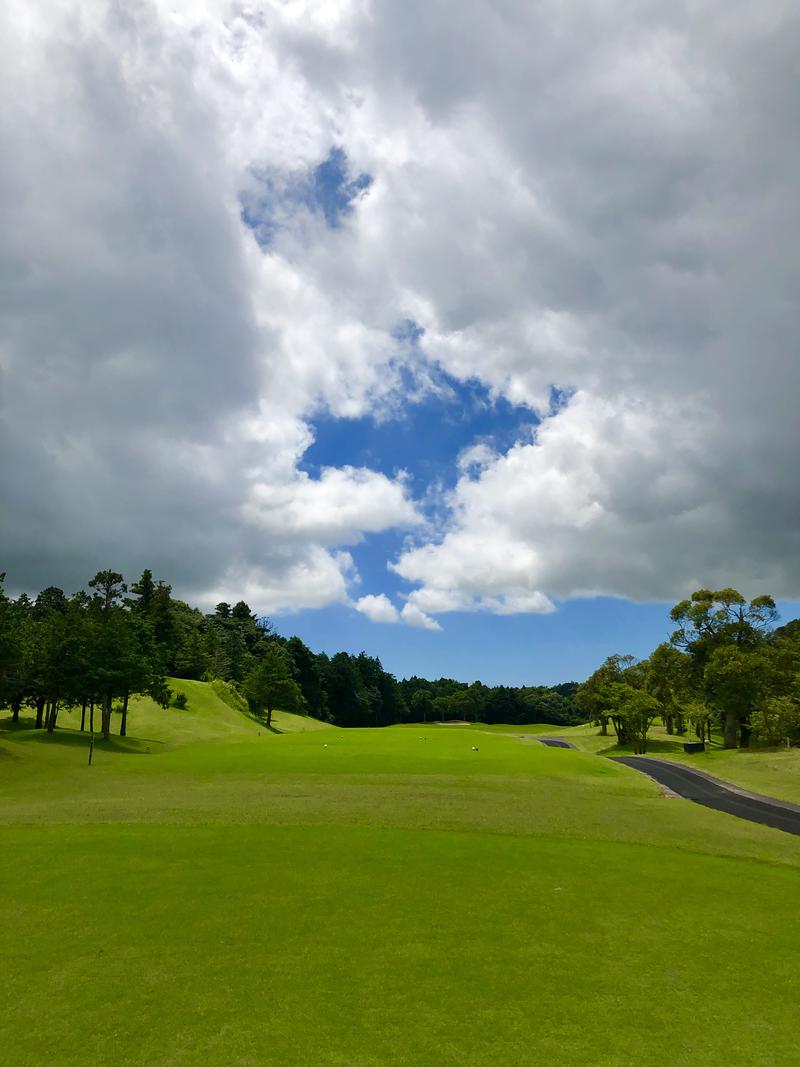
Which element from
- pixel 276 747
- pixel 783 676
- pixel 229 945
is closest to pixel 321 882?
pixel 229 945

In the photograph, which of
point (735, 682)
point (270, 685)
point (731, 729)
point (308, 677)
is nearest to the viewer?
point (735, 682)

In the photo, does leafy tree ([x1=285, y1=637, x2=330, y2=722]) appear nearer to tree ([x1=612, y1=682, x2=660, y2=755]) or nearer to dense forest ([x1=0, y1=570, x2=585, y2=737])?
dense forest ([x1=0, y1=570, x2=585, y2=737])

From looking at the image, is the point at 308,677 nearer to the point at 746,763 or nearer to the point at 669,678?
the point at 669,678

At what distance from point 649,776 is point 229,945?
5422 cm

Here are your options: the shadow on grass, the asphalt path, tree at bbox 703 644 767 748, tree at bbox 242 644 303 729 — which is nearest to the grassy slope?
the asphalt path

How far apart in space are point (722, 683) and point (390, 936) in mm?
81271

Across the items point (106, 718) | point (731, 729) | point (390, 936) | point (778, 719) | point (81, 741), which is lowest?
point (81, 741)

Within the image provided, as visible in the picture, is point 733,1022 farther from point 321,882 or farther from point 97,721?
point 97,721

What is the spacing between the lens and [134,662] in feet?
243

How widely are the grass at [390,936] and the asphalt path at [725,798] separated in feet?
18.4

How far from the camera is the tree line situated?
253 feet

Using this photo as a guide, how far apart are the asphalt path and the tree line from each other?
18031 mm

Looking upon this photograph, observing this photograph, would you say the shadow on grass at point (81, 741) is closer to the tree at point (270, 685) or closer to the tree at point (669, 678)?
the tree at point (270, 685)

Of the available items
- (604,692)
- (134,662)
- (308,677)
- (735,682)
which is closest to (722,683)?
(735,682)
